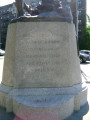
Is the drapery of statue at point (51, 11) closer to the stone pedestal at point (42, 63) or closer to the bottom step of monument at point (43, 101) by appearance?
the stone pedestal at point (42, 63)

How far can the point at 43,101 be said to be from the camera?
135 inches

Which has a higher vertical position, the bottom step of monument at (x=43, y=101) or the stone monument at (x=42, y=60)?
the stone monument at (x=42, y=60)

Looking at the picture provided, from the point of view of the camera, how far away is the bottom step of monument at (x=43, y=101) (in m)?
3.20

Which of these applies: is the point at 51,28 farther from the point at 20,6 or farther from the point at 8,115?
the point at 8,115

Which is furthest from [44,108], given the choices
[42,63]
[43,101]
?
[42,63]

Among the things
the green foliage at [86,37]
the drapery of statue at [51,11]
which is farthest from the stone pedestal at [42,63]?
the green foliage at [86,37]

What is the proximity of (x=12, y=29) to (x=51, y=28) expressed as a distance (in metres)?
1.14

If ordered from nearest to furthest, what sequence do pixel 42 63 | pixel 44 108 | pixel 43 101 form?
pixel 44 108 < pixel 43 101 < pixel 42 63

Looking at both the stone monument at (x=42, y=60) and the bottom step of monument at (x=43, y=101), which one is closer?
the bottom step of monument at (x=43, y=101)

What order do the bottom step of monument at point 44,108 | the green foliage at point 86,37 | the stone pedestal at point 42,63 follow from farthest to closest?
the green foliage at point 86,37 < the stone pedestal at point 42,63 < the bottom step of monument at point 44,108

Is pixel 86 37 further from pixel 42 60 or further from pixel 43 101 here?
pixel 43 101

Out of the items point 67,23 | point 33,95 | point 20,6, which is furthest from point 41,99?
point 20,6

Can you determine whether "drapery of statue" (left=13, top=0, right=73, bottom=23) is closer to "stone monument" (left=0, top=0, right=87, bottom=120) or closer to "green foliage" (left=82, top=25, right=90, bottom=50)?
"stone monument" (left=0, top=0, right=87, bottom=120)

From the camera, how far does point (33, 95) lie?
3.65 metres
